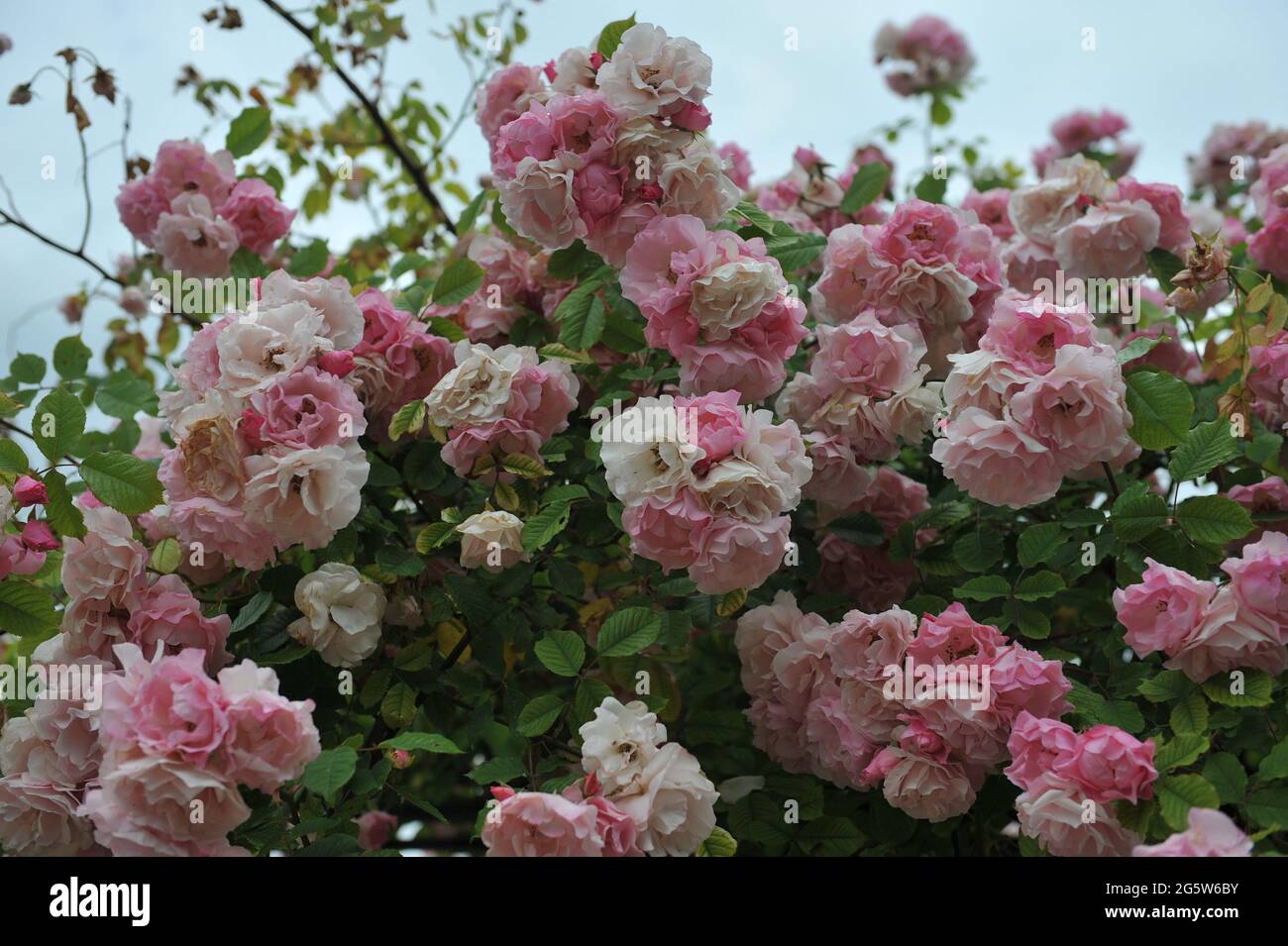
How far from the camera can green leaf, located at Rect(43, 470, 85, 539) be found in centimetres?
118

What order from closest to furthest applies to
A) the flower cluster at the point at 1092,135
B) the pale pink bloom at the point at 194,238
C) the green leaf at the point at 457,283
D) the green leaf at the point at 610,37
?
the green leaf at the point at 610,37, the green leaf at the point at 457,283, the pale pink bloom at the point at 194,238, the flower cluster at the point at 1092,135

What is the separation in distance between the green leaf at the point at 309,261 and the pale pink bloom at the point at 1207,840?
4.33 ft

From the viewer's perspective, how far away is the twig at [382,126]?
198cm

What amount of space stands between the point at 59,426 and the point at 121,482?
0.12m

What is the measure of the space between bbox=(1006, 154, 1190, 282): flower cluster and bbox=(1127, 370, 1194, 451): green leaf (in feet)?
1.36

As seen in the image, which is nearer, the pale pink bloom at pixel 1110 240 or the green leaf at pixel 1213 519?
the green leaf at pixel 1213 519

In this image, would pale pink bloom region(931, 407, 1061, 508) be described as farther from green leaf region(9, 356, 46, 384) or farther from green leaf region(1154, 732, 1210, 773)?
green leaf region(9, 356, 46, 384)

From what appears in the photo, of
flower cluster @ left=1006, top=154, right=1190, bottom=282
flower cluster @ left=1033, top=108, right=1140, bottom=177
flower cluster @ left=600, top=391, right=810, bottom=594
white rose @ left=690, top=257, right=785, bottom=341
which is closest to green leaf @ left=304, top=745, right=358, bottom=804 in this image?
flower cluster @ left=600, top=391, right=810, bottom=594

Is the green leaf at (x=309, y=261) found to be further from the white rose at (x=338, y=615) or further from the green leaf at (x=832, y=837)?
the green leaf at (x=832, y=837)

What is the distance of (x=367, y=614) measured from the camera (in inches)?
46.9

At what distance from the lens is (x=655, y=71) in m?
1.20

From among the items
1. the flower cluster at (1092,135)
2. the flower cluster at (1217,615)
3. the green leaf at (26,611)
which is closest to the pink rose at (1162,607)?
the flower cluster at (1217,615)

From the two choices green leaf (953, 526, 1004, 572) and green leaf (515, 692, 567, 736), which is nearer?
green leaf (515, 692, 567, 736)

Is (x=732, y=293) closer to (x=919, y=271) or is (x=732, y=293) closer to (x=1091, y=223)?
(x=919, y=271)
